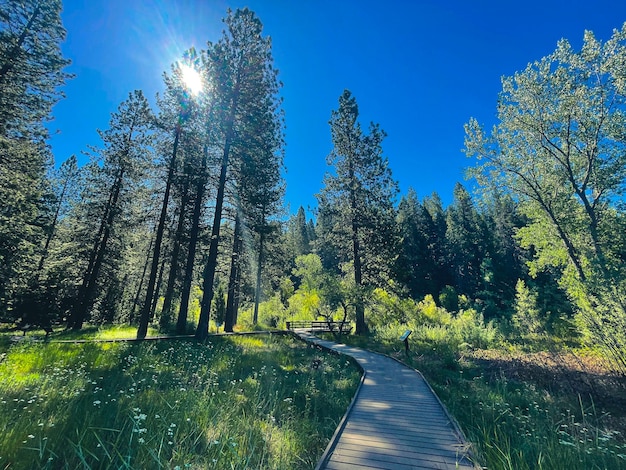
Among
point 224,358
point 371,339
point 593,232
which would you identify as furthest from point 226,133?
point 593,232

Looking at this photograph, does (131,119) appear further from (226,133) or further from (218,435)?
(218,435)

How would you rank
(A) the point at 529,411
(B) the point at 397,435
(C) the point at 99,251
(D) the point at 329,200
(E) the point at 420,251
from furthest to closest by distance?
(E) the point at 420,251 < (D) the point at 329,200 < (C) the point at 99,251 < (A) the point at 529,411 < (B) the point at 397,435

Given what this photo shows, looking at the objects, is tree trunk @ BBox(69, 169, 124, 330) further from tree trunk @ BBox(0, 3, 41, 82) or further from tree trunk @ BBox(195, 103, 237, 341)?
tree trunk @ BBox(195, 103, 237, 341)

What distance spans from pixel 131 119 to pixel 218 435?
2300 centimetres

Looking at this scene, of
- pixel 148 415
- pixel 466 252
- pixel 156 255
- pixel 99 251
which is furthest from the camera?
pixel 466 252

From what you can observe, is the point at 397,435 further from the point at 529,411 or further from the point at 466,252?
the point at 466,252

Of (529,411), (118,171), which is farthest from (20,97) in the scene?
(529,411)

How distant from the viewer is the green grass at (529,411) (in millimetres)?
3834

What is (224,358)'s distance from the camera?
10141 millimetres

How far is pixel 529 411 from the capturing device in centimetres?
617

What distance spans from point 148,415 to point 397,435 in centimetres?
414

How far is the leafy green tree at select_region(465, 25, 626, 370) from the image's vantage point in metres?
13.7

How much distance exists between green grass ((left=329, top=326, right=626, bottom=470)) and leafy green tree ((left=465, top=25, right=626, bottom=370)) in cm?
440

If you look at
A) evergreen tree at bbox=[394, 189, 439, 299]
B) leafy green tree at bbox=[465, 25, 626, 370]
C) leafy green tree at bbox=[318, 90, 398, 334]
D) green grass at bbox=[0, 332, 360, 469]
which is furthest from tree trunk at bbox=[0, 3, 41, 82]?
evergreen tree at bbox=[394, 189, 439, 299]
